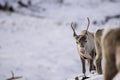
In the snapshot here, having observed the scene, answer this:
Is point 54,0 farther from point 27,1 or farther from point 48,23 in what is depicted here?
point 48,23

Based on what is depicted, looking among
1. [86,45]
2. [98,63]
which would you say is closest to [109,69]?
[98,63]

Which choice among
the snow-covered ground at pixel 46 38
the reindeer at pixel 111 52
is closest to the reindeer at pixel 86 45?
the reindeer at pixel 111 52

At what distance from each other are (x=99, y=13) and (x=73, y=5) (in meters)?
3.56

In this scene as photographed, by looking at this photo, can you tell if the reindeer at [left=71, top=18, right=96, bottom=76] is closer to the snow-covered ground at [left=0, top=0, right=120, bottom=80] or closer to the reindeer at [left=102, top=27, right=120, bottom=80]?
the reindeer at [left=102, top=27, right=120, bottom=80]

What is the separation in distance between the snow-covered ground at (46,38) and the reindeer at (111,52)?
30.2 feet

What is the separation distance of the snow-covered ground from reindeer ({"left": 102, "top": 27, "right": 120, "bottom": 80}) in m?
9.20

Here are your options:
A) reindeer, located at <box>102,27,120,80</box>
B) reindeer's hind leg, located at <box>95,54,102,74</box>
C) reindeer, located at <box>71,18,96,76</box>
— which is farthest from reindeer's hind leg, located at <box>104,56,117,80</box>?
reindeer, located at <box>71,18,96,76</box>

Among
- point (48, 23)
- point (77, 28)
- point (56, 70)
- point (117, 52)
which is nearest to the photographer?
point (117, 52)

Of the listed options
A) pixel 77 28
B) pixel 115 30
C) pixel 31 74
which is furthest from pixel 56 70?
pixel 115 30

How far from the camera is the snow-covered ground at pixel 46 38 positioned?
1756 cm

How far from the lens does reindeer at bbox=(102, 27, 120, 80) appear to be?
232 inches

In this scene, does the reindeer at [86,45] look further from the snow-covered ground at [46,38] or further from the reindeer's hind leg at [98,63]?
the snow-covered ground at [46,38]

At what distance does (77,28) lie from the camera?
21.9m

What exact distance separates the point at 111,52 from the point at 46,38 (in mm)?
16541
